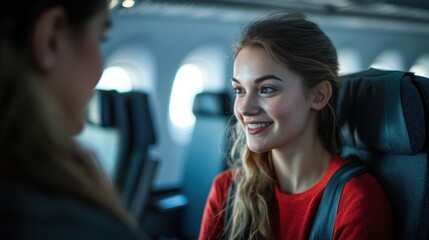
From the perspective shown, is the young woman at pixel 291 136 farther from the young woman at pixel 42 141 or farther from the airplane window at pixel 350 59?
the airplane window at pixel 350 59

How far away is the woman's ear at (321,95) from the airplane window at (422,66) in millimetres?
8705

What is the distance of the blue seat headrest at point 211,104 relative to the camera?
4148mm

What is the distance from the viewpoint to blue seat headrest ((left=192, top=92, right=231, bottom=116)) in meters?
4.15

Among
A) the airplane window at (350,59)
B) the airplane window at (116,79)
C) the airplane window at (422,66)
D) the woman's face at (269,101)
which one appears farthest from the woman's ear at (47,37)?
the airplane window at (422,66)

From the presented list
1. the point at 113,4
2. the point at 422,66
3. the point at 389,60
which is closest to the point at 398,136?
the point at 113,4

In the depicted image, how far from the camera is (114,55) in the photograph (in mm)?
5430

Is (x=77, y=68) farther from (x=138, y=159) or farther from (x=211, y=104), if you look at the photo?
(x=211, y=104)

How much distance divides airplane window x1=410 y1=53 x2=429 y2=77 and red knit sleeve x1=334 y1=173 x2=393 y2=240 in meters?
8.81

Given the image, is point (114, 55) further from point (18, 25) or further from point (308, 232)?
point (18, 25)

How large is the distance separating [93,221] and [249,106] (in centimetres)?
111

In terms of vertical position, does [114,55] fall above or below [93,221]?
above

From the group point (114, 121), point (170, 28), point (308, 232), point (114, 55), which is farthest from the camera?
point (170, 28)

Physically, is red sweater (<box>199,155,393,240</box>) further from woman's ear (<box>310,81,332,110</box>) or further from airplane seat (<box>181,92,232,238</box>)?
airplane seat (<box>181,92,232,238</box>)

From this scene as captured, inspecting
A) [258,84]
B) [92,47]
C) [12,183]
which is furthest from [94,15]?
[258,84]
